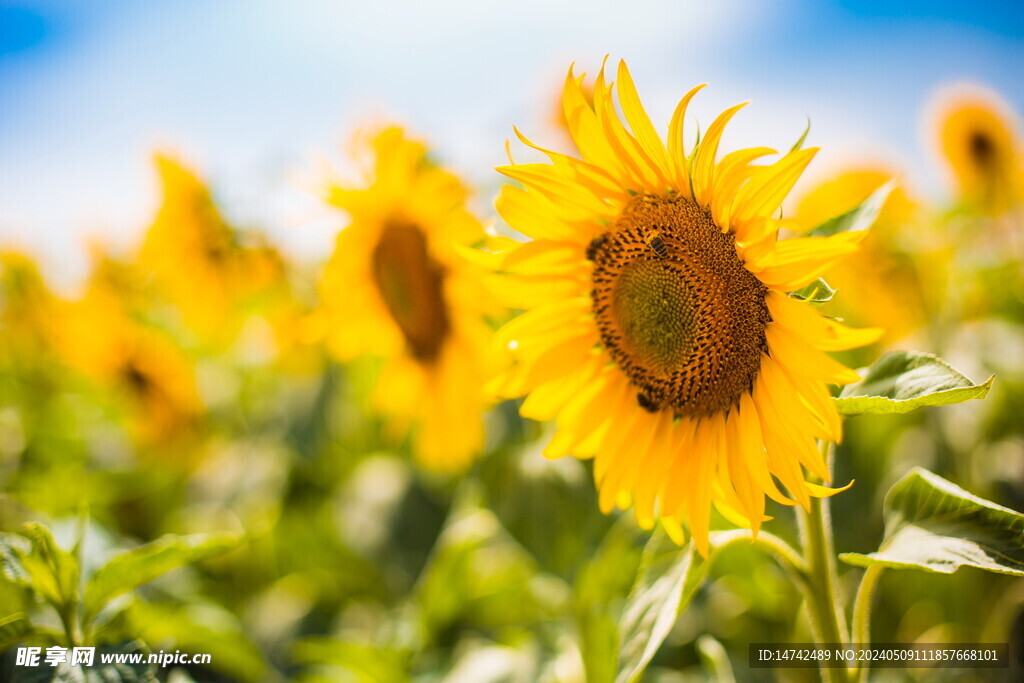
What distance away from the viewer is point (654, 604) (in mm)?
1112

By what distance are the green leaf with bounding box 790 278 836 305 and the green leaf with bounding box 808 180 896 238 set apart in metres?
0.11

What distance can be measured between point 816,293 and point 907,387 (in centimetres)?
17

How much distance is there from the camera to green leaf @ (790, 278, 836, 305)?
0.93m

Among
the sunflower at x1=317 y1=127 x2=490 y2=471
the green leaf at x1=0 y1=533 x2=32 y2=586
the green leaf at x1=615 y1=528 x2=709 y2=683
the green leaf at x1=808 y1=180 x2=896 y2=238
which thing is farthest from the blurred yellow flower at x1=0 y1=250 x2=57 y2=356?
the green leaf at x1=808 y1=180 x2=896 y2=238

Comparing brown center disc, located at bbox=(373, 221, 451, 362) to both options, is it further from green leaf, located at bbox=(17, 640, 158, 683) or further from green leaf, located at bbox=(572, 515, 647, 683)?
green leaf, located at bbox=(17, 640, 158, 683)

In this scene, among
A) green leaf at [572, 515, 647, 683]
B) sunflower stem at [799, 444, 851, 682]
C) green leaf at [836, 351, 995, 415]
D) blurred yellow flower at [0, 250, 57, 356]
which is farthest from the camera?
blurred yellow flower at [0, 250, 57, 356]

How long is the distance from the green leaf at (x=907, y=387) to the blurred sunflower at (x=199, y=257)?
2543 millimetres

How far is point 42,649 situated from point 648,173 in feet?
4.00

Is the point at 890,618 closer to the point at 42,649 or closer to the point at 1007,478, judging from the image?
the point at 1007,478

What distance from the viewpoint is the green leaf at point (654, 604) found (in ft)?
3.28

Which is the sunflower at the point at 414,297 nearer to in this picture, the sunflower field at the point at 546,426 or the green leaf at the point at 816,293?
the sunflower field at the point at 546,426

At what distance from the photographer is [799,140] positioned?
976mm

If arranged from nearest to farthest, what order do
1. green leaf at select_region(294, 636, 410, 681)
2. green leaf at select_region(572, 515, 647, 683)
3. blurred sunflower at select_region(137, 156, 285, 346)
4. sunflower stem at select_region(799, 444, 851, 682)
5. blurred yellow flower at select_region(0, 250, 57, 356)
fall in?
sunflower stem at select_region(799, 444, 851, 682) → green leaf at select_region(572, 515, 647, 683) → green leaf at select_region(294, 636, 410, 681) → blurred sunflower at select_region(137, 156, 285, 346) → blurred yellow flower at select_region(0, 250, 57, 356)

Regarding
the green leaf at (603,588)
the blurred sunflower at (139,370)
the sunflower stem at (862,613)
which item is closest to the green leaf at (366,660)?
the green leaf at (603,588)
